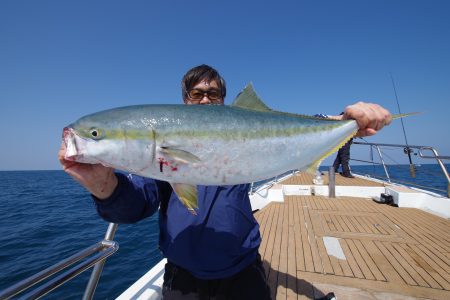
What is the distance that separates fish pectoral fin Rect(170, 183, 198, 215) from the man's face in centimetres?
140

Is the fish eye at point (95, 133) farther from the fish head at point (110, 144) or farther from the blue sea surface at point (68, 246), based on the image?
the blue sea surface at point (68, 246)

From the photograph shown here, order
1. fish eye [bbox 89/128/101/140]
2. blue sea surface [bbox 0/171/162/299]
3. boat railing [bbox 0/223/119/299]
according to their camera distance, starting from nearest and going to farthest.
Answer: boat railing [bbox 0/223/119/299], fish eye [bbox 89/128/101/140], blue sea surface [bbox 0/171/162/299]

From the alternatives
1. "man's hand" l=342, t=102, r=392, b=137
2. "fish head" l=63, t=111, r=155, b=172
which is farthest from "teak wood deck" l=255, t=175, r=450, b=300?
"fish head" l=63, t=111, r=155, b=172

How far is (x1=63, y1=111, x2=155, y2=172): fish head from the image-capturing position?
178cm

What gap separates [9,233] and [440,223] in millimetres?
17979

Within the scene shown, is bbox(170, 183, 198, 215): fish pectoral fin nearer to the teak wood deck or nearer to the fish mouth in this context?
the fish mouth

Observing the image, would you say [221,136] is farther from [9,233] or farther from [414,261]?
[9,233]

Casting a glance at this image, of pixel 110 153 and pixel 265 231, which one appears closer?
pixel 110 153

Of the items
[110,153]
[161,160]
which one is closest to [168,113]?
[161,160]

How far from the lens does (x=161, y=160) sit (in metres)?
1.79

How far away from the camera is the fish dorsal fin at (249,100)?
2199 millimetres

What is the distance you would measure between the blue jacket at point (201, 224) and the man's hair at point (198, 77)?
1.27m

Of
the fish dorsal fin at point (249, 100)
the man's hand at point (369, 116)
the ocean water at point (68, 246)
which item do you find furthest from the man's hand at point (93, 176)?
the ocean water at point (68, 246)

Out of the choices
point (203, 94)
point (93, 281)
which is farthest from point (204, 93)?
point (93, 281)
